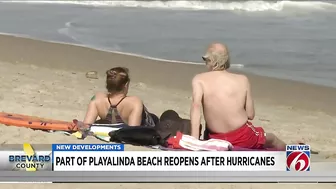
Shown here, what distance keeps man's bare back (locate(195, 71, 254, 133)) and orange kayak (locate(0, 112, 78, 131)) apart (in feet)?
3.92

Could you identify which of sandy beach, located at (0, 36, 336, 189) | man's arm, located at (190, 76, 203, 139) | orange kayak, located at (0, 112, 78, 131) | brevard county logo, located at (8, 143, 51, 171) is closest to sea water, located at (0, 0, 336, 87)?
sandy beach, located at (0, 36, 336, 189)

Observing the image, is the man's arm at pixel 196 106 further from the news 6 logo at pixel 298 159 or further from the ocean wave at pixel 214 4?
the ocean wave at pixel 214 4

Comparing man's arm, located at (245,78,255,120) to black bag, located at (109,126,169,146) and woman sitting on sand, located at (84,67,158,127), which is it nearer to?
black bag, located at (109,126,169,146)

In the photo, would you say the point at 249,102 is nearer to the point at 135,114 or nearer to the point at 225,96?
the point at 225,96

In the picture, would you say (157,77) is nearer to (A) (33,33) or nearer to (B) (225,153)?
(A) (33,33)

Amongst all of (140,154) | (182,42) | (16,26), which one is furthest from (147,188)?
(16,26)

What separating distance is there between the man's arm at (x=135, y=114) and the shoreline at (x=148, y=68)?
366 cm

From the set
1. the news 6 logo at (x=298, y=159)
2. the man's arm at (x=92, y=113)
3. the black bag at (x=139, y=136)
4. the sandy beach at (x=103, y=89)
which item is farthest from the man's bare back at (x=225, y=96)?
the man's arm at (x=92, y=113)

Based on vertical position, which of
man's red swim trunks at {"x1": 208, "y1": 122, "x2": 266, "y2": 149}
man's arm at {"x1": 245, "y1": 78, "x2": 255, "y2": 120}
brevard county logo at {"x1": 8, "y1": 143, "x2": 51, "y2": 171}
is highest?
man's arm at {"x1": 245, "y1": 78, "x2": 255, "y2": 120}

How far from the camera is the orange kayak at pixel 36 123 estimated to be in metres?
5.71

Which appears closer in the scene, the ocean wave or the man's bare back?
the man's bare back

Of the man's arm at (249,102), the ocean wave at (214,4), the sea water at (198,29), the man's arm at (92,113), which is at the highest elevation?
the ocean wave at (214,4)

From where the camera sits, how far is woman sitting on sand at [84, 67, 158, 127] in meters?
5.58

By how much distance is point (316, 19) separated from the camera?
18.6m
